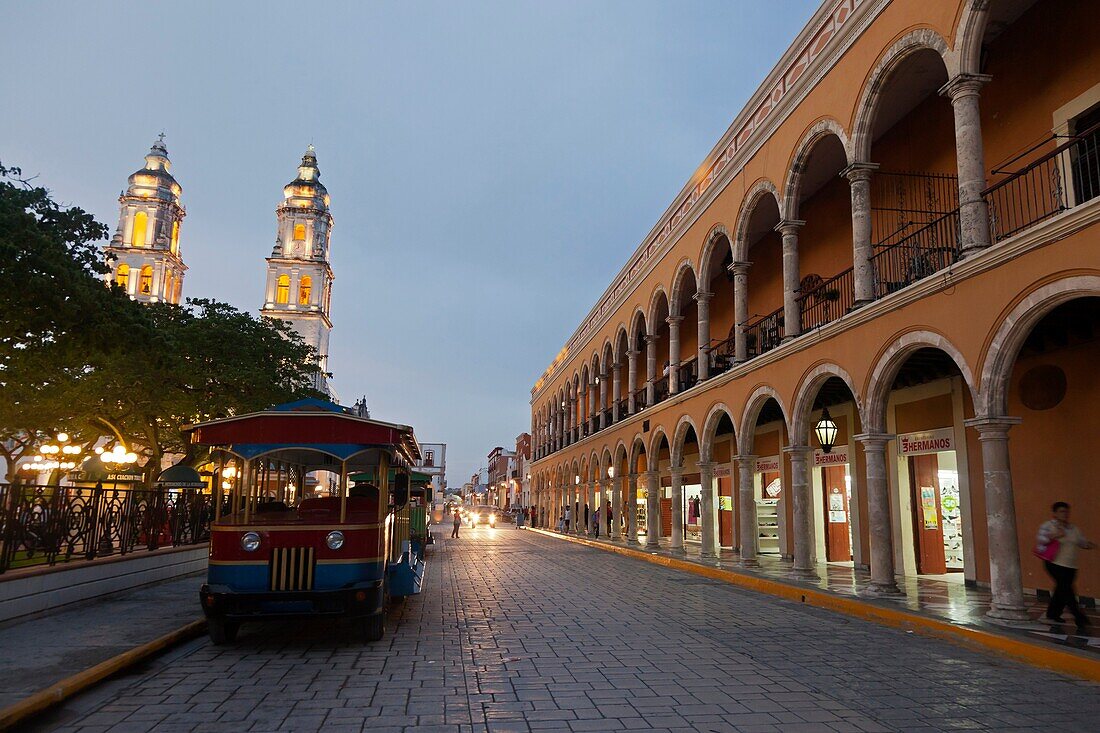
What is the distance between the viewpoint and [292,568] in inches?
312

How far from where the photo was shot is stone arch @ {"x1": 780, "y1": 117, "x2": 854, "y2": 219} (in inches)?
554

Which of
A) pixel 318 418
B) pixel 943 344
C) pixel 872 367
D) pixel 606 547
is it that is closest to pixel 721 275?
pixel 606 547

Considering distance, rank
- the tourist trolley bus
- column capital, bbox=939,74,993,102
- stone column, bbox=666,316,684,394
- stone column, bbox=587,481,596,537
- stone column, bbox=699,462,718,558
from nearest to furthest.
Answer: the tourist trolley bus
column capital, bbox=939,74,993,102
stone column, bbox=699,462,718,558
stone column, bbox=666,316,684,394
stone column, bbox=587,481,596,537

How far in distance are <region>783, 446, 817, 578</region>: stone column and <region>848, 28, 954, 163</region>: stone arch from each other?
5.70 meters

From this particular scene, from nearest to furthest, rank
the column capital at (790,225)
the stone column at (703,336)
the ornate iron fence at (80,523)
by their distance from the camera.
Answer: the ornate iron fence at (80,523)
the column capital at (790,225)
the stone column at (703,336)

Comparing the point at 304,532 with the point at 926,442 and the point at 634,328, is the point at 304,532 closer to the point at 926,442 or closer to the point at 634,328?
the point at 926,442

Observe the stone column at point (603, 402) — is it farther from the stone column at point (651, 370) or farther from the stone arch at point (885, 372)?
the stone arch at point (885, 372)

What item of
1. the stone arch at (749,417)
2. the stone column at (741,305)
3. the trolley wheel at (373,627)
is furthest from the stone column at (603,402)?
the trolley wheel at (373,627)

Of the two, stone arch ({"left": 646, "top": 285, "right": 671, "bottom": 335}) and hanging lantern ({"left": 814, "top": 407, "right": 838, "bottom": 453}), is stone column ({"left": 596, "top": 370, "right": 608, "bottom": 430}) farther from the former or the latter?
hanging lantern ({"left": 814, "top": 407, "right": 838, "bottom": 453})

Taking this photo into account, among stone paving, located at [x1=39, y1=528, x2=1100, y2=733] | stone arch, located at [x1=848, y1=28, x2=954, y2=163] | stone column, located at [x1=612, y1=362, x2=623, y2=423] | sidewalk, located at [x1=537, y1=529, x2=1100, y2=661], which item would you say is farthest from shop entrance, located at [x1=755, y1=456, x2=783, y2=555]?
stone paving, located at [x1=39, y1=528, x2=1100, y2=733]

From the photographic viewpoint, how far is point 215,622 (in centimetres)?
792

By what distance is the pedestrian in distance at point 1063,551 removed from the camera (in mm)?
8344

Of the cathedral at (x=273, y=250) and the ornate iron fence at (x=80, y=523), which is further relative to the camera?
the cathedral at (x=273, y=250)

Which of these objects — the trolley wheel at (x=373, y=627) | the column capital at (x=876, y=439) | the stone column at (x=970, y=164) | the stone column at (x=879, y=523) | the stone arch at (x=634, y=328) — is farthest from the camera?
the stone arch at (x=634, y=328)
